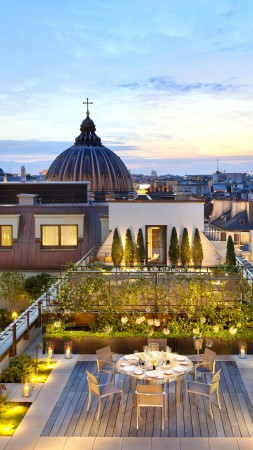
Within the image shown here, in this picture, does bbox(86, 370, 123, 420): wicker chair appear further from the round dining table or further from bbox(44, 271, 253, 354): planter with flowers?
bbox(44, 271, 253, 354): planter with flowers

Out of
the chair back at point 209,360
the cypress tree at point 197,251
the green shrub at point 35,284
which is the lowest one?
the chair back at point 209,360

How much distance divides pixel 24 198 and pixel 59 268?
282 inches

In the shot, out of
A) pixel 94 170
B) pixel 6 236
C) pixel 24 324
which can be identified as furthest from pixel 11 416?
pixel 94 170

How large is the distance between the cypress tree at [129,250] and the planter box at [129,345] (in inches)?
396

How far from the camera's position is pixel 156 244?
92.3ft

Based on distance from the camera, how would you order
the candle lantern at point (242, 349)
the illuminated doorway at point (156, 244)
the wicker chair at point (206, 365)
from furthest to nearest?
Result: the illuminated doorway at point (156, 244) < the candle lantern at point (242, 349) < the wicker chair at point (206, 365)

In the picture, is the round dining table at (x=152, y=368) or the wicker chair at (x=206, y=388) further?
the round dining table at (x=152, y=368)

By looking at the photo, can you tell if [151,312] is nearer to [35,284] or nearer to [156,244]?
[156,244]

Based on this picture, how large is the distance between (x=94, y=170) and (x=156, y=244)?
1892 inches

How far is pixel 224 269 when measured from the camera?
65.7 feet

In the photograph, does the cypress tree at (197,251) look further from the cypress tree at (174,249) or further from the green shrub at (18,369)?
the green shrub at (18,369)

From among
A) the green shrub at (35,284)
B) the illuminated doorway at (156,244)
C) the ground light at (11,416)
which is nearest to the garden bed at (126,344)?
the ground light at (11,416)

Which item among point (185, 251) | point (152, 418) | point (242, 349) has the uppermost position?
point (185, 251)

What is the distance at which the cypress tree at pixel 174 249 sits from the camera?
26.8 meters
